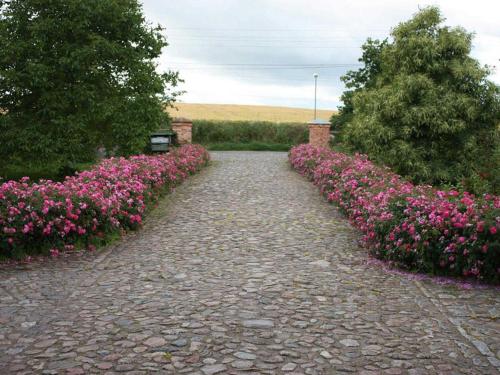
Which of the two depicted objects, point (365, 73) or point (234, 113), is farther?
point (234, 113)

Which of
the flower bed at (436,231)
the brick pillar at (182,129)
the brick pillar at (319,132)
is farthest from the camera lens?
the brick pillar at (319,132)

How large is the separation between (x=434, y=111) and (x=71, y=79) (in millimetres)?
13014

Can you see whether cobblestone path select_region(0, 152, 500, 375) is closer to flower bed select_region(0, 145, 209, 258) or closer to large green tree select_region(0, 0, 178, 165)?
flower bed select_region(0, 145, 209, 258)

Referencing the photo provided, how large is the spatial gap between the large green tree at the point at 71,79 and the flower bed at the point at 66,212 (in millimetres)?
7520

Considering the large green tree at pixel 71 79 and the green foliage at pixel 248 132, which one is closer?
the large green tree at pixel 71 79

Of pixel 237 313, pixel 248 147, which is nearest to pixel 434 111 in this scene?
pixel 237 313

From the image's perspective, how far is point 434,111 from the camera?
19.5 m

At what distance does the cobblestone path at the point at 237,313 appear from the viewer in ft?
15.6

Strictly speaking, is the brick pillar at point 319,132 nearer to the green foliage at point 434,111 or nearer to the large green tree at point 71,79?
the green foliage at point 434,111

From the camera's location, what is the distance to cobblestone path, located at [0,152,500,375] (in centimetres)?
474

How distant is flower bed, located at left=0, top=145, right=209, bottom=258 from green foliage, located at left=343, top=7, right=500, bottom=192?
39.0 feet

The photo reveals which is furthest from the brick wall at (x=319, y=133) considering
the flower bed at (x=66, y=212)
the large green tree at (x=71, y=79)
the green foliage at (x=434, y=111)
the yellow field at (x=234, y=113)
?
the yellow field at (x=234, y=113)

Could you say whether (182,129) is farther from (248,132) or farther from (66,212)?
(66,212)

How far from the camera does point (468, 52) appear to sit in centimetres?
2050
